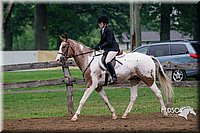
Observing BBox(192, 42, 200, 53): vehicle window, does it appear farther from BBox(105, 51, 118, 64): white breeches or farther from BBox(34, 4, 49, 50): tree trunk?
BBox(34, 4, 49, 50): tree trunk

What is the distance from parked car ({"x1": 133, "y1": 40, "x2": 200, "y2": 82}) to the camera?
22.2 meters

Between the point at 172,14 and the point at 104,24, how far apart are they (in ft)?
98.1

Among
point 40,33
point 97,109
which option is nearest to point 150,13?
point 40,33

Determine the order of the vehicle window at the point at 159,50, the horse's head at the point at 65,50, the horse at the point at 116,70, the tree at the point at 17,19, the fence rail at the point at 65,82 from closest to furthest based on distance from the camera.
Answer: the horse at the point at 116,70, the horse's head at the point at 65,50, the fence rail at the point at 65,82, the vehicle window at the point at 159,50, the tree at the point at 17,19

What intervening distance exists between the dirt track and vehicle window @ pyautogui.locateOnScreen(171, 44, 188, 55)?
10297 millimetres

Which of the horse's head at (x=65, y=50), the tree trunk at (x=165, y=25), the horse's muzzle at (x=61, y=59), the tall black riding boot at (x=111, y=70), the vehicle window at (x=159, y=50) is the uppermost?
the tree trunk at (x=165, y=25)

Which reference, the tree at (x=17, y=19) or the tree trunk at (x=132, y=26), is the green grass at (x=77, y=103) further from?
A: the tree at (x=17, y=19)

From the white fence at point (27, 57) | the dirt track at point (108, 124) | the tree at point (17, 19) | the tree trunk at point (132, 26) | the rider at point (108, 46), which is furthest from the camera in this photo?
the tree at point (17, 19)

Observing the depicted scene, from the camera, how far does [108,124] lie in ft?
36.9

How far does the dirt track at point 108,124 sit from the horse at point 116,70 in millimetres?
402

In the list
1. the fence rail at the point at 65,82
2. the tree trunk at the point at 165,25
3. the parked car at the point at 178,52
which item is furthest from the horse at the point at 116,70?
the tree trunk at the point at 165,25

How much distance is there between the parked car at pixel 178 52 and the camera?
22.2 metres

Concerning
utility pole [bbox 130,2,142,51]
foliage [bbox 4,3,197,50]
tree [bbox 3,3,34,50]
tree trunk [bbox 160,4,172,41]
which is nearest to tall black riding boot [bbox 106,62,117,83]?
utility pole [bbox 130,2,142,51]

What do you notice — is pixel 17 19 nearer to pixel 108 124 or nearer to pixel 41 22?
pixel 41 22
